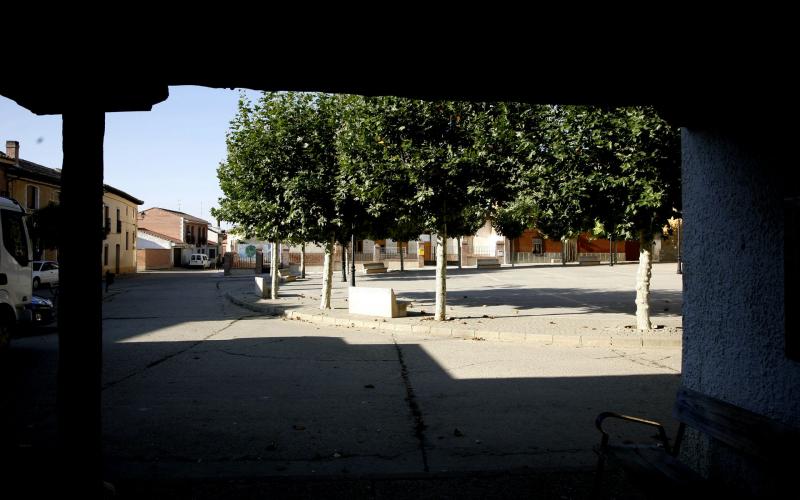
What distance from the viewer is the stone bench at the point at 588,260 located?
48.9m

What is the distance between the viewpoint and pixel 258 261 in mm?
38844

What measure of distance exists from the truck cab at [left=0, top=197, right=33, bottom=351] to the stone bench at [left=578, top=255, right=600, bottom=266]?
44609mm

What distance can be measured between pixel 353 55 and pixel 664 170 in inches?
319

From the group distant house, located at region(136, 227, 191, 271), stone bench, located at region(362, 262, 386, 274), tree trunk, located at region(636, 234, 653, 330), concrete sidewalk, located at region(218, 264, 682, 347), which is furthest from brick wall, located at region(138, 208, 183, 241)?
tree trunk, located at region(636, 234, 653, 330)

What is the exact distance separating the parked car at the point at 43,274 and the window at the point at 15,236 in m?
20.5

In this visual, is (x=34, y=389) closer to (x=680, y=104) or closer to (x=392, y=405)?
(x=392, y=405)

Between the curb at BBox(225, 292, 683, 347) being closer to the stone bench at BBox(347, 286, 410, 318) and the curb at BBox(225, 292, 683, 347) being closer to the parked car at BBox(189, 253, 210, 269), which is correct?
the stone bench at BBox(347, 286, 410, 318)

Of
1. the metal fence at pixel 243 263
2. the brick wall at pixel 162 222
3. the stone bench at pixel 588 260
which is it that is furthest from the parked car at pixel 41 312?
the brick wall at pixel 162 222

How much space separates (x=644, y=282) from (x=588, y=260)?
41.9 meters

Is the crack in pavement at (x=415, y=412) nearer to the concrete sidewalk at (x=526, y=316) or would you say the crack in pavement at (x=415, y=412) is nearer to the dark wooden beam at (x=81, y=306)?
the dark wooden beam at (x=81, y=306)

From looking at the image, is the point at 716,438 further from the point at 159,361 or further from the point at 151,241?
the point at 151,241

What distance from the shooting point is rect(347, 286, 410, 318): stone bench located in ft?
43.3

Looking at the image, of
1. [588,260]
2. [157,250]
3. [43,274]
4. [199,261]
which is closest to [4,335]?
[43,274]

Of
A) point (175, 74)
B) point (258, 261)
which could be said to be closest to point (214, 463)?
point (175, 74)
